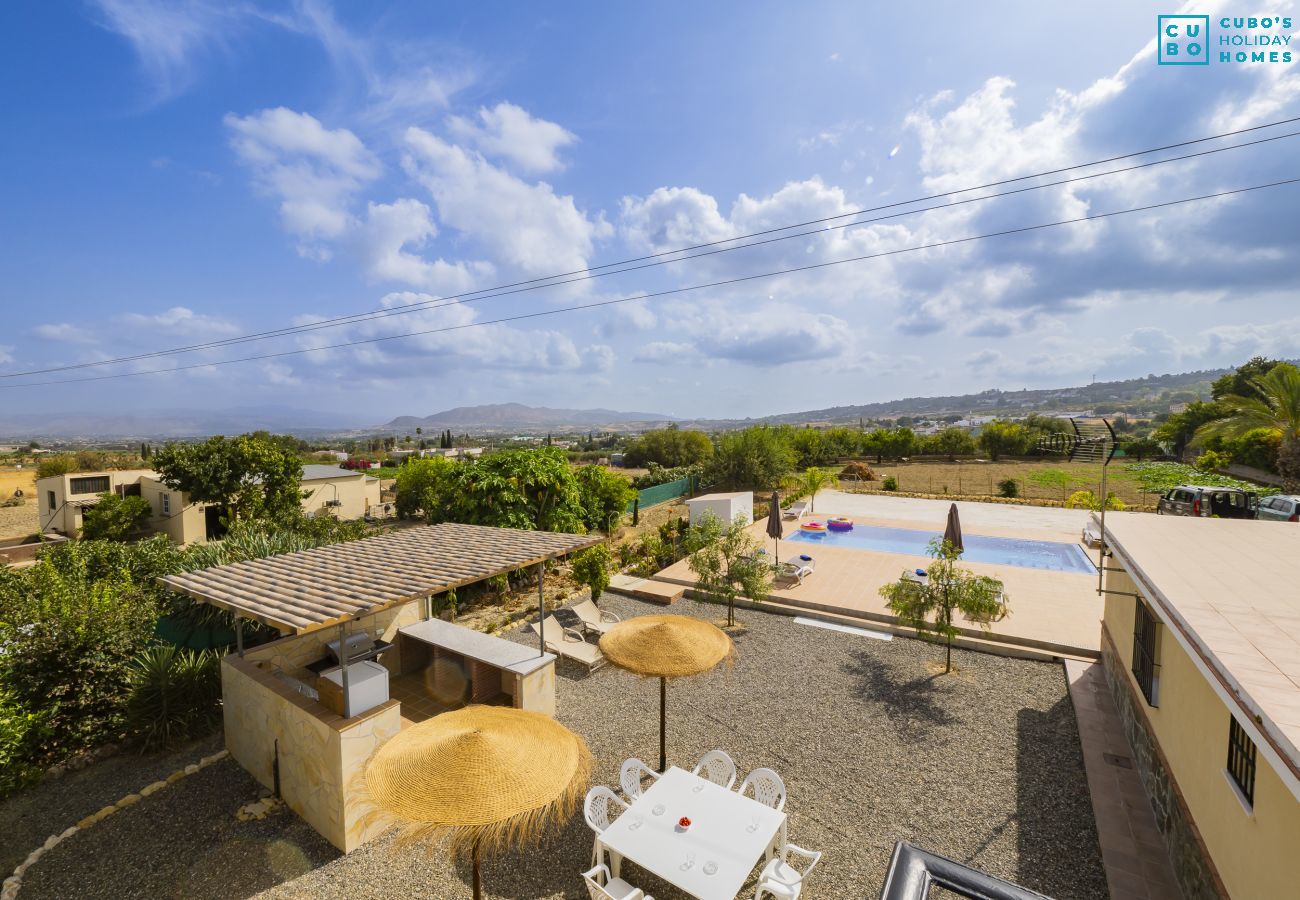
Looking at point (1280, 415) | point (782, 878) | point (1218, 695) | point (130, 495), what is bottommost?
point (782, 878)

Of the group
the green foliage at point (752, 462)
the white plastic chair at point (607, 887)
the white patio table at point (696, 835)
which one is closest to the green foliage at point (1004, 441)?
the green foliage at point (752, 462)

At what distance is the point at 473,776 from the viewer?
402cm

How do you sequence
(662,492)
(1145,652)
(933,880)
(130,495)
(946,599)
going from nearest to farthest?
(933,880) < (1145,652) < (946,599) < (130,495) < (662,492)

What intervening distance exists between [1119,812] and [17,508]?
200ft

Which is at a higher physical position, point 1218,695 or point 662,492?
point 1218,695

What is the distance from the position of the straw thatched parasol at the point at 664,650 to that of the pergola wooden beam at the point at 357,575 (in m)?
1.67

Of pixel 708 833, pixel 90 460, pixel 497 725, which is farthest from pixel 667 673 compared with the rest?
→ pixel 90 460

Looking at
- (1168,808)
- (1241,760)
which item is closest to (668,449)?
(1168,808)

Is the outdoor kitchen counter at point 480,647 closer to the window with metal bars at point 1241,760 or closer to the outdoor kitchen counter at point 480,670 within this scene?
the outdoor kitchen counter at point 480,670

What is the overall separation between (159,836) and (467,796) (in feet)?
15.2

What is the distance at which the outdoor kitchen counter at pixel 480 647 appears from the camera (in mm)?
7391

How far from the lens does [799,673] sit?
9523mm

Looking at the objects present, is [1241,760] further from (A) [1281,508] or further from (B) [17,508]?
(B) [17,508]

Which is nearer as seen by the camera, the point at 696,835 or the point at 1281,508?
the point at 696,835
